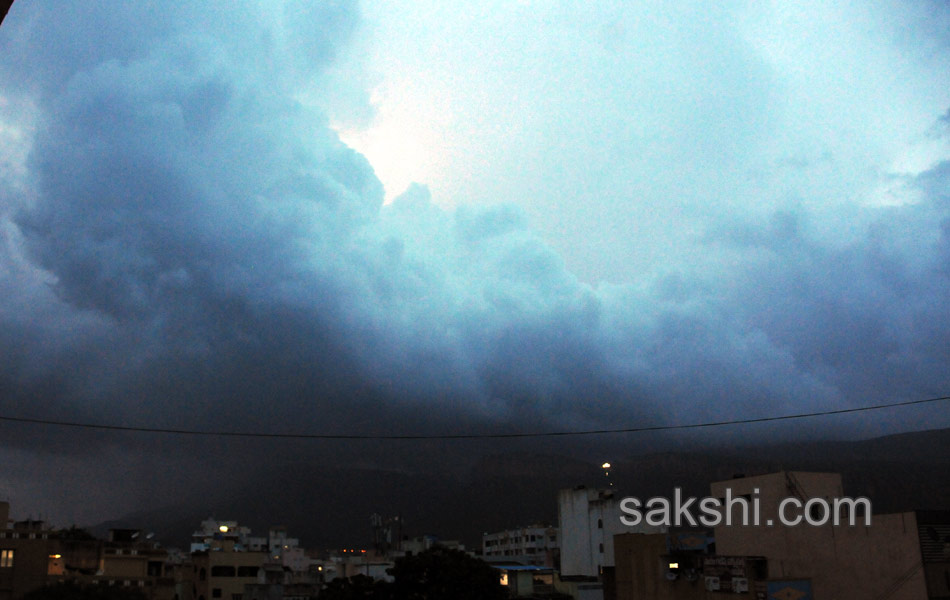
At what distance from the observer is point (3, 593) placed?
59.6m

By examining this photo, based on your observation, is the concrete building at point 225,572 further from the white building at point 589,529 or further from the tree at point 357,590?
the tree at point 357,590

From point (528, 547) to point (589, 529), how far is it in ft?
139

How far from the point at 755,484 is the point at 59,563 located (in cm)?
6379

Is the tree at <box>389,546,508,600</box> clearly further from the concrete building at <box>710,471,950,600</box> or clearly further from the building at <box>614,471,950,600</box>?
the concrete building at <box>710,471,950,600</box>

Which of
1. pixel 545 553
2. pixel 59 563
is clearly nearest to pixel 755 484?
pixel 59 563

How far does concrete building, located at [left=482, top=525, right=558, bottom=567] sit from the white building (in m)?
19.9

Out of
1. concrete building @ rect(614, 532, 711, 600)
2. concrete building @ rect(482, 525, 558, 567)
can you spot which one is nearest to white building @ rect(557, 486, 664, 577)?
concrete building @ rect(482, 525, 558, 567)

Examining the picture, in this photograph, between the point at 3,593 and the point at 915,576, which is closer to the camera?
the point at 915,576

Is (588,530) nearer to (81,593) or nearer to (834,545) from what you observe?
(834,545)

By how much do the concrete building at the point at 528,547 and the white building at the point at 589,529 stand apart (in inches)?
785

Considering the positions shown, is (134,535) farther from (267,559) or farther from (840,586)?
(840,586)

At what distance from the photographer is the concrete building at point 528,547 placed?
129500 millimetres

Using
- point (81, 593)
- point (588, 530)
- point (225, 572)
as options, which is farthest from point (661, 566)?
point (225, 572)

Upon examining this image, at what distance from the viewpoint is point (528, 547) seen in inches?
5551
